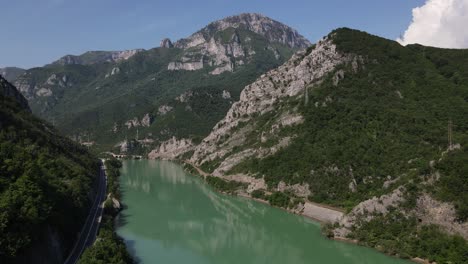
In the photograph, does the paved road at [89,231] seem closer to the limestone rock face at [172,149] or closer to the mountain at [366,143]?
the mountain at [366,143]

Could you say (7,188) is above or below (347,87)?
below

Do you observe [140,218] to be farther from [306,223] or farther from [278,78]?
[278,78]

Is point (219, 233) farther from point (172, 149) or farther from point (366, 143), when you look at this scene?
point (172, 149)

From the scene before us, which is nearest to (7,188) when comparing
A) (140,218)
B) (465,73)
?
(140,218)

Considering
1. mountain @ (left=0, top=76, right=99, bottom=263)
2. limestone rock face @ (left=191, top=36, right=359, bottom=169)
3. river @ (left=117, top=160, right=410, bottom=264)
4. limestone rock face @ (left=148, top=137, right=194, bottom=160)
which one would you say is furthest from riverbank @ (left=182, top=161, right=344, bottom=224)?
limestone rock face @ (left=148, top=137, right=194, bottom=160)

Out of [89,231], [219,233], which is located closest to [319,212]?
[219,233]
